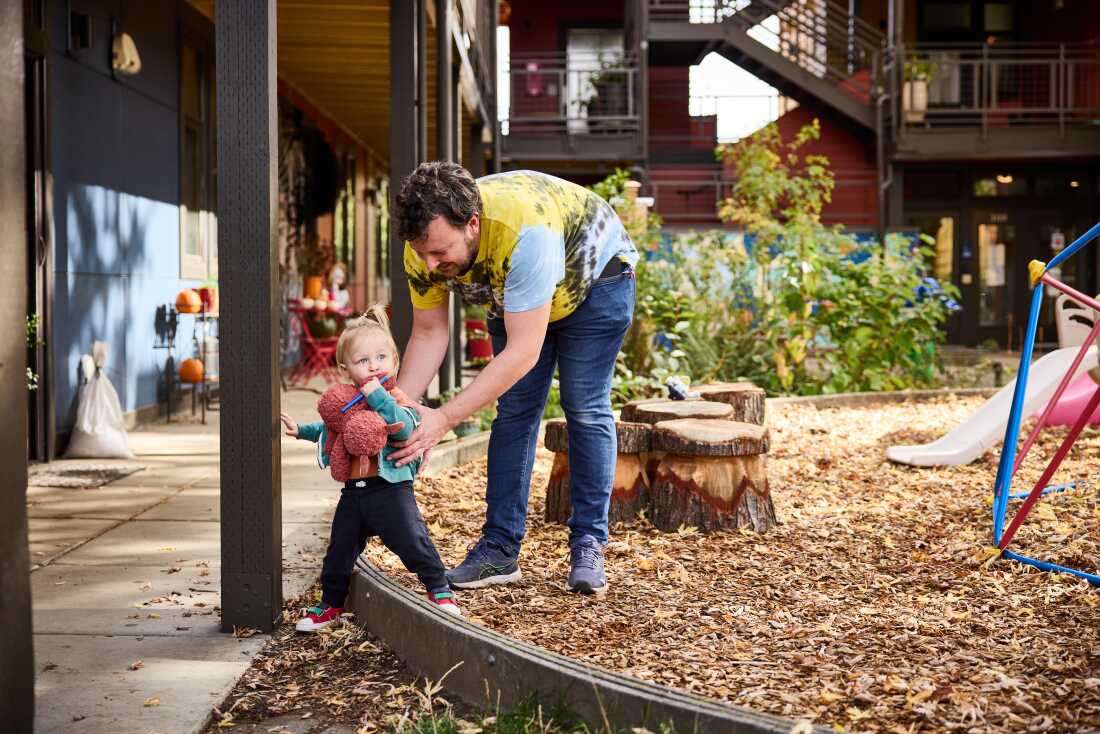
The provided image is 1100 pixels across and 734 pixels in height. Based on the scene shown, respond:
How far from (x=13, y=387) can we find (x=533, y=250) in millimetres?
1594

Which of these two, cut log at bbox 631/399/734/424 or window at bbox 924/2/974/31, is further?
window at bbox 924/2/974/31

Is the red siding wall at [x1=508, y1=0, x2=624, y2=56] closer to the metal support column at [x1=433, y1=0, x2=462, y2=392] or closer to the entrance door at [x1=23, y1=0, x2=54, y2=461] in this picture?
the metal support column at [x1=433, y1=0, x2=462, y2=392]

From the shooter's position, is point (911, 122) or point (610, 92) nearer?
point (911, 122)

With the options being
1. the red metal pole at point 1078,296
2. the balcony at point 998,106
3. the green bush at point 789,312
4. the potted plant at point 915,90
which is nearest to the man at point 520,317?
the red metal pole at point 1078,296

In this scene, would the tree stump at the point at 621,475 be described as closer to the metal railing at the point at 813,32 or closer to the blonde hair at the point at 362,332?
the blonde hair at the point at 362,332

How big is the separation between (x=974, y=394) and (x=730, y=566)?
6139 millimetres

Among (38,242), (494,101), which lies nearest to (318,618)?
(38,242)

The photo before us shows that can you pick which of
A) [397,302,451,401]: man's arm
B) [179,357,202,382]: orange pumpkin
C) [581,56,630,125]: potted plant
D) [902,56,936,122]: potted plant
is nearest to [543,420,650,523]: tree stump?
[397,302,451,401]: man's arm

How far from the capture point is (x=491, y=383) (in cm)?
329

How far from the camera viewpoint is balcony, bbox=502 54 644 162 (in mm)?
19609

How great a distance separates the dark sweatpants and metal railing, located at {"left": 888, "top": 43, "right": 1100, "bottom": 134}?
54.7 ft

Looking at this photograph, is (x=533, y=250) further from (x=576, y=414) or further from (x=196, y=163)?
(x=196, y=163)

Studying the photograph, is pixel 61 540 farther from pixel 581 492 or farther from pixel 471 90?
pixel 471 90

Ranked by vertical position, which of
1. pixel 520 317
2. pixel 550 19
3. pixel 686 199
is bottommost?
pixel 520 317
